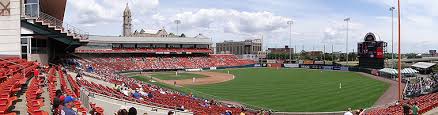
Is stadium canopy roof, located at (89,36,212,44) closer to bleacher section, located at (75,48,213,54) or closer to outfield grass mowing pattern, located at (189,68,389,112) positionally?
bleacher section, located at (75,48,213,54)

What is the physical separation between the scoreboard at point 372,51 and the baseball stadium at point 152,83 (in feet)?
0.54

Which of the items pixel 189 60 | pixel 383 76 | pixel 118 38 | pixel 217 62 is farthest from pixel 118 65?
pixel 383 76

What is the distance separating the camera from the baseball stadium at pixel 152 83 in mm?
15836

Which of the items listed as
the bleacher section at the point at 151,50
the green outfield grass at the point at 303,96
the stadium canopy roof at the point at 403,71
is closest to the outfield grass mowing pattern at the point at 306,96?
the green outfield grass at the point at 303,96

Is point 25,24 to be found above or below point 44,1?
below

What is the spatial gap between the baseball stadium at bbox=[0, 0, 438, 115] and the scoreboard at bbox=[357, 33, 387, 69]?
0.16 metres

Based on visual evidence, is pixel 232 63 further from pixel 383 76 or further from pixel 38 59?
pixel 38 59

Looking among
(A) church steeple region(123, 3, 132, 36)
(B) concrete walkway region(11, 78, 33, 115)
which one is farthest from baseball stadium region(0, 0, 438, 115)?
(A) church steeple region(123, 3, 132, 36)

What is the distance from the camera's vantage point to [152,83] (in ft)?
161

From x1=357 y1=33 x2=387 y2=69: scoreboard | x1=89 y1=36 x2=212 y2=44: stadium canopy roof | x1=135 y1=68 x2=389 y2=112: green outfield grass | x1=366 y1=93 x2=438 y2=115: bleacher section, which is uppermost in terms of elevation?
x1=89 y1=36 x2=212 y2=44: stadium canopy roof

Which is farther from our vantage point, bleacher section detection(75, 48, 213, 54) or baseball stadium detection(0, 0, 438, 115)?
bleacher section detection(75, 48, 213, 54)

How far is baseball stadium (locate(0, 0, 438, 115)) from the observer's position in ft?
52.0

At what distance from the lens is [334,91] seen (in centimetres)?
4384

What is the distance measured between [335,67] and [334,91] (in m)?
43.3
